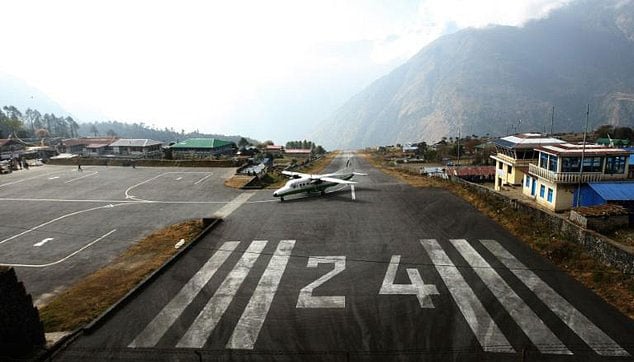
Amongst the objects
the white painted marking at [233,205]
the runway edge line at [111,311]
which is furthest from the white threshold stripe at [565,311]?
the white painted marking at [233,205]

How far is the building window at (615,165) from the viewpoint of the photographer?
41.3m

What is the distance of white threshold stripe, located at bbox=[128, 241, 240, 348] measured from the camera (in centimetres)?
1931

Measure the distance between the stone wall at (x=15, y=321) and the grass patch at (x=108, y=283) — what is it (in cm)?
212

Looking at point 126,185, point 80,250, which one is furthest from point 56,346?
point 126,185

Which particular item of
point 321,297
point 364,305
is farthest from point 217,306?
point 364,305

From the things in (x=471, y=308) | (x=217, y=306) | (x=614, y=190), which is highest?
(x=614, y=190)

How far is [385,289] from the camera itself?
2389 centimetres

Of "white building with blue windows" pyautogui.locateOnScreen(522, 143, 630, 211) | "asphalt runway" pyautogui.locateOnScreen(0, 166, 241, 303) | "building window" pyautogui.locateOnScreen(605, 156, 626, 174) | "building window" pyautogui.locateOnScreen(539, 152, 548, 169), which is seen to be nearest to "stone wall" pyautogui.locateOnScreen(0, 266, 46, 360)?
"asphalt runway" pyautogui.locateOnScreen(0, 166, 241, 303)

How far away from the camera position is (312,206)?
4550 centimetres

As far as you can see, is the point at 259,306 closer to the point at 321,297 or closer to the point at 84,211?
the point at 321,297

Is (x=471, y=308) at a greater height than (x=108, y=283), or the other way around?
(x=471, y=308)

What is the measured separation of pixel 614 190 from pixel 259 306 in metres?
36.6

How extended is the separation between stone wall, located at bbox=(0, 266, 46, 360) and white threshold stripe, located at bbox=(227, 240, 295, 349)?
9445mm

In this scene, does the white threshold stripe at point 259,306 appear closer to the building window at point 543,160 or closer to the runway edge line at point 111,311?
the runway edge line at point 111,311
